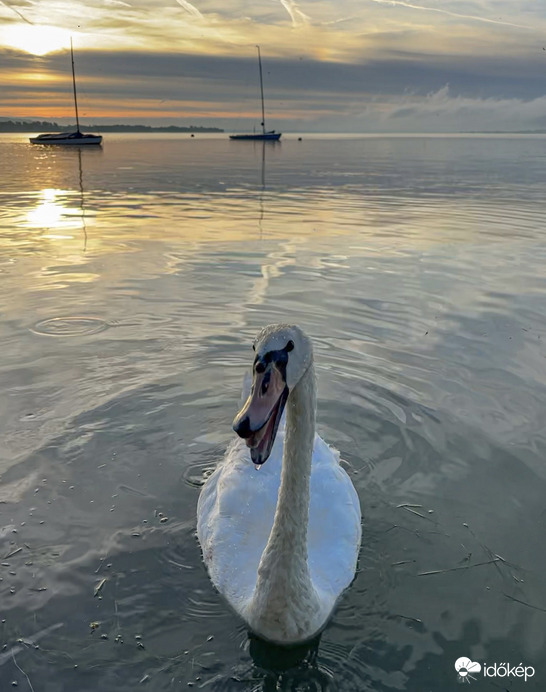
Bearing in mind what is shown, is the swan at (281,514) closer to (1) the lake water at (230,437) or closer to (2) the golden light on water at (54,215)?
(1) the lake water at (230,437)

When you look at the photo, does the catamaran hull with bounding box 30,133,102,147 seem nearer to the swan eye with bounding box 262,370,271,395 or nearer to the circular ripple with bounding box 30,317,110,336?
the circular ripple with bounding box 30,317,110,336

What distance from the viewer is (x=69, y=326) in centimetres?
1173

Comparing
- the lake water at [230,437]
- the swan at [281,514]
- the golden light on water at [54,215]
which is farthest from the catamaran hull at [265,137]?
the swan at [281,514]

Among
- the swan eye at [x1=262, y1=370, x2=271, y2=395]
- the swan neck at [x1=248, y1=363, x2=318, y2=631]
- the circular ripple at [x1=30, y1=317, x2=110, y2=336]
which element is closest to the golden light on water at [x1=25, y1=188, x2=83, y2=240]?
the circular ripple at [x1=30, y1=317, x2=110, y2=336]

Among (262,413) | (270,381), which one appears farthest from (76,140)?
(262,413)

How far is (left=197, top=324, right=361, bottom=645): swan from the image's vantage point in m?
4.31

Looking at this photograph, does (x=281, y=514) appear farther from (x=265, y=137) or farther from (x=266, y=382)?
(x=265, y=137)

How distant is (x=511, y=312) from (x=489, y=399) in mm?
3958

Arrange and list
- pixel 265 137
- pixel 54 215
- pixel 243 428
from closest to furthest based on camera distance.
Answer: pixel 243 428 < pixel 54 215 < pixel 265 137

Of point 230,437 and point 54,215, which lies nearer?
point 230,437

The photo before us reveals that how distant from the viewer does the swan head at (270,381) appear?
155 inches

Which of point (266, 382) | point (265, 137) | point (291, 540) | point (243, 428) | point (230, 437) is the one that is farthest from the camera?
point (265, 137)

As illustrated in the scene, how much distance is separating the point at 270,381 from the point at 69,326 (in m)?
8.21

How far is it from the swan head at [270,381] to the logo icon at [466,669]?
235 centimetres
